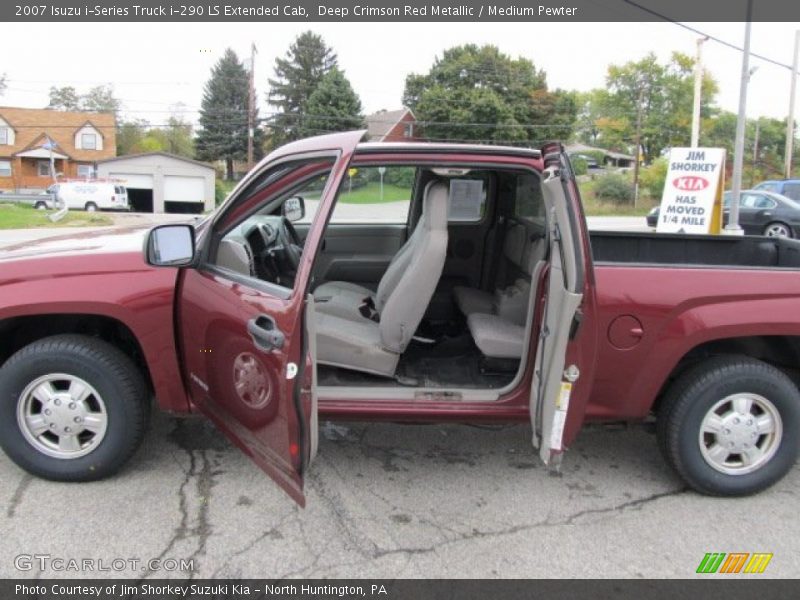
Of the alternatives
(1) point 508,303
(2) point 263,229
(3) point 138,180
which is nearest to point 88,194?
(3) point 138,180

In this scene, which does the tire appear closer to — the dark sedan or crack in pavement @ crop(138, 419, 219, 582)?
the dark sedan

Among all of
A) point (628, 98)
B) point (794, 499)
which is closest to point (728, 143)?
point (628, 98)

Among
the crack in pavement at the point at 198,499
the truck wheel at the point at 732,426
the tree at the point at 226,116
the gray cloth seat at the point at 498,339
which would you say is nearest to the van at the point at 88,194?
the tree at the point at 226,116

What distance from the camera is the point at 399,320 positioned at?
138 inches

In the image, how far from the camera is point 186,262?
3.13m

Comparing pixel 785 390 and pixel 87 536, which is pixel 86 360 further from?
pixel 785 390

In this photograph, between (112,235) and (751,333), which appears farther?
(112,235)

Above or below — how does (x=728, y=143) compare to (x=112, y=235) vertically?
above

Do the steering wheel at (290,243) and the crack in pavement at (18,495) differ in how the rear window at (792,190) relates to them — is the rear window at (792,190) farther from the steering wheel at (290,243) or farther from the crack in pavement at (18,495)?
the crack in pavement at (18,495)

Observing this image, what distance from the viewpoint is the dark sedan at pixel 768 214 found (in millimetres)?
17250

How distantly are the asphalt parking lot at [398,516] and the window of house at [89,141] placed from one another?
6357 centimetres

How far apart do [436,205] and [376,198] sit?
148cm

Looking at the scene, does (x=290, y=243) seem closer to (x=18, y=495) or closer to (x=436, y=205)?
(x=436, y=205)
